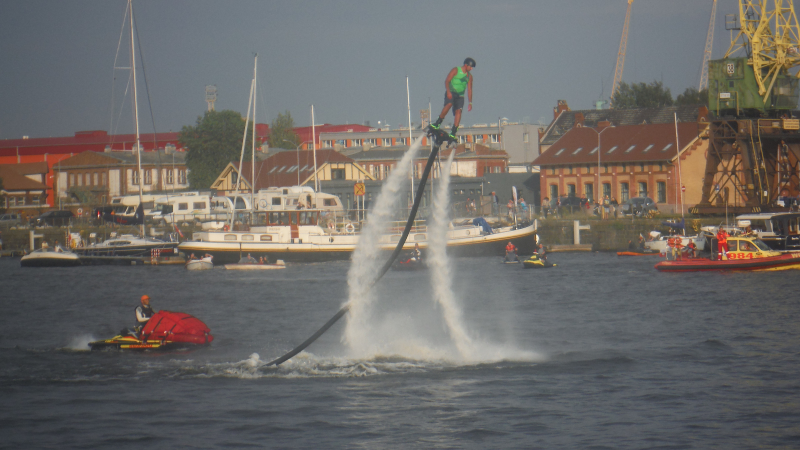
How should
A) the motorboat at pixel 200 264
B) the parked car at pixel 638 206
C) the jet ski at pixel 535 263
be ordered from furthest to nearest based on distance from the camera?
1. the parked car at pixel 638 206
2. the motorboat at pixel 200 264
3. the jet ski at pixel 535 263

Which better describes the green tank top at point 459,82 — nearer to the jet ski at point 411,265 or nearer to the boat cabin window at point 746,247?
the boat cabin window at point 746,247

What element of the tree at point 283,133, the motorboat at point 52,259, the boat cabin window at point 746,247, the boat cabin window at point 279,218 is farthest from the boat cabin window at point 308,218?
the tree at point 283,133

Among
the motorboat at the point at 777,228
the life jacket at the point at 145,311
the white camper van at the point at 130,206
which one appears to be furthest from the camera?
the white camper van at the point at 130,206

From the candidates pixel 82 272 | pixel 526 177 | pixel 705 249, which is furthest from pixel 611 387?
pixel 526 177

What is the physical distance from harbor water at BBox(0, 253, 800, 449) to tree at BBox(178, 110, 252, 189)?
2990 inches

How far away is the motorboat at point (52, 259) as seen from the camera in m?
69.9

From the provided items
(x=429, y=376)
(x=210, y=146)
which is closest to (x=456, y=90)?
(x=429, y=376)

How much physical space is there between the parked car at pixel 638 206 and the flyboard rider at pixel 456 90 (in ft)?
184

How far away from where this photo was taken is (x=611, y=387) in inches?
952

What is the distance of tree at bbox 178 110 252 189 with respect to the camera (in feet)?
395

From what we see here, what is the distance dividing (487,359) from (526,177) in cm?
6611

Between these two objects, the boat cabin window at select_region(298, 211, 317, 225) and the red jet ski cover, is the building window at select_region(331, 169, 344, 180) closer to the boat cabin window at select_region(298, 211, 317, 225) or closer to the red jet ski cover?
the boat cabin window at select_region(298, 211, 317, 225)

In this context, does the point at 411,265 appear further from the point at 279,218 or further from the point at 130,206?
the point at 130,206

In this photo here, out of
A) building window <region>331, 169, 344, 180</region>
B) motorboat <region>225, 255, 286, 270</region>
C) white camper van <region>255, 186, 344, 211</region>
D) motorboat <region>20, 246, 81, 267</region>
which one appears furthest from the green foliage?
motorboat <region>20, 246, 81, 267</region>
